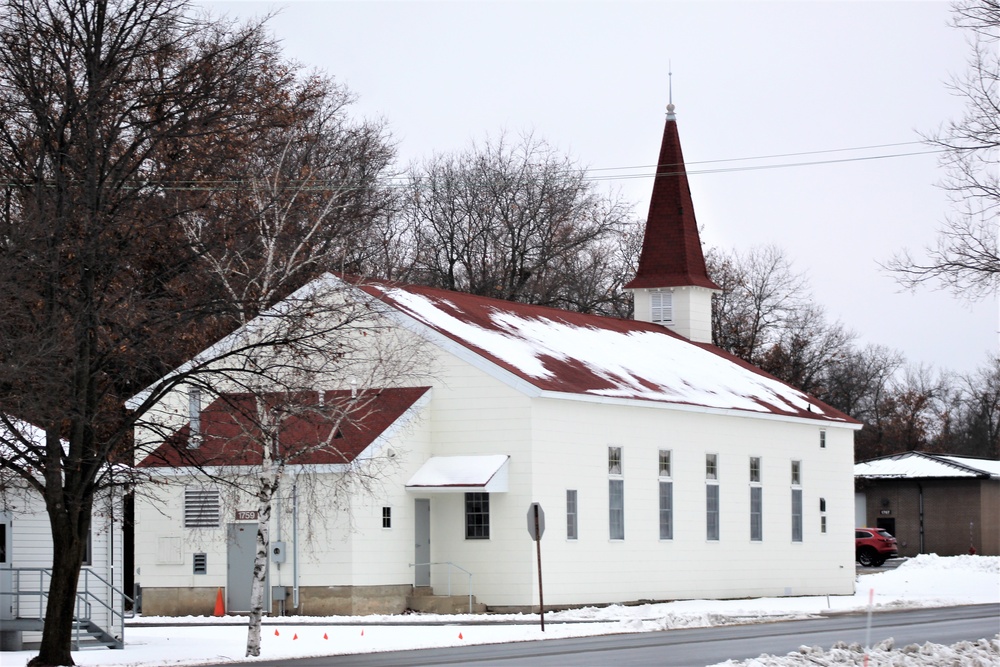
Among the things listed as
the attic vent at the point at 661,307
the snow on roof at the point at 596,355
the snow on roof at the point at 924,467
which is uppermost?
the attic vent at the point at 661,307

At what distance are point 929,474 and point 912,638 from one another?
49.3 metres

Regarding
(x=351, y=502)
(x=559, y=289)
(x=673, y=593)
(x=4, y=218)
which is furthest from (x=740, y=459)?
(x=4, y=218)

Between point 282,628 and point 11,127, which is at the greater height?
point 11,127

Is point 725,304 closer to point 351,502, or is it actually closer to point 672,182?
point 672,182

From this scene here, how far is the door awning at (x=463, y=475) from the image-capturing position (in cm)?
3828

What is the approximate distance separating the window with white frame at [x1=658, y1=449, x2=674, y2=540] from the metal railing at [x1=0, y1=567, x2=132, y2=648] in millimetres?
16674

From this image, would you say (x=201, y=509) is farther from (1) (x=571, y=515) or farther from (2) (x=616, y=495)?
(2) (x=616, y=495)

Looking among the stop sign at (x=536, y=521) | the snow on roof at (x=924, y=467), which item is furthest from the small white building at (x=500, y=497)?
the snow on roof at (x=924, y=467)

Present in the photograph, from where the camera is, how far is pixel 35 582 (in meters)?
29.8

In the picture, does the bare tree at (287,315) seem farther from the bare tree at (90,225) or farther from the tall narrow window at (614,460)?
the tall narrow window at (614,460)

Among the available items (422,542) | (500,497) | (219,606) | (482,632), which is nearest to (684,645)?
(482,632)

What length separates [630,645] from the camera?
28000 millimetres

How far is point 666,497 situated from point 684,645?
1583 centimetres

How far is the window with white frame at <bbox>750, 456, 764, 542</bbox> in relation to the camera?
155ft
